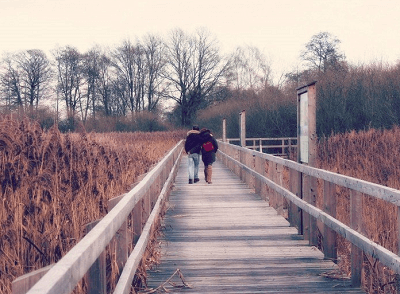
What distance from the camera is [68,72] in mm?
58594

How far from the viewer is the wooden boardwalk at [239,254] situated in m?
5.45

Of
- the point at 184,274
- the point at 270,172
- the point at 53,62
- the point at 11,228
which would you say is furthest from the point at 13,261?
the point at 53,62

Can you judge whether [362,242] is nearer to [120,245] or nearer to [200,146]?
[120,245]

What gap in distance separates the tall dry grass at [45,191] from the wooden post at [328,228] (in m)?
2.36

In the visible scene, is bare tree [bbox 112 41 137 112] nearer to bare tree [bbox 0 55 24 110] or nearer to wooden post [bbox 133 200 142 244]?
bare tree [bbox 0 55 24 110]

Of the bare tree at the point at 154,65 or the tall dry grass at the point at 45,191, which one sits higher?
the bare tree at the point at 154,65

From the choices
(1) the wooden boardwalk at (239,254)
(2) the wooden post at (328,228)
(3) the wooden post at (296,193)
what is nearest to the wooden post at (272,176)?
(1) the wooden boardwalk at (239,254)

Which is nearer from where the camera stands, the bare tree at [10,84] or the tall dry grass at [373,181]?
the tall dry grass at [373,181]

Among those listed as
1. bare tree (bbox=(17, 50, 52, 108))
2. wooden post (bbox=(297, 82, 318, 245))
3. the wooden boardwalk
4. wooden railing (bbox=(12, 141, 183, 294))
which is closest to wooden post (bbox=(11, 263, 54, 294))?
wooden railing (bbox=(12, 141, 183, 294))

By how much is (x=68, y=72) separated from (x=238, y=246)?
5385 centimetres

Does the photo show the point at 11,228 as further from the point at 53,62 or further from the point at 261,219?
the point at 53,62

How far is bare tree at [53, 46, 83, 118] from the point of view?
58062 mm

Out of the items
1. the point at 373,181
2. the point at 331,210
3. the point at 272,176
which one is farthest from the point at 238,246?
the point at 373,181

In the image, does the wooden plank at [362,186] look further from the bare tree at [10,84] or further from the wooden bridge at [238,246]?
the bare tree at [10,84]
